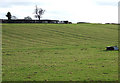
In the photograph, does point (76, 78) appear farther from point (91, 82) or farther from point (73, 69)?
point (73, 69)

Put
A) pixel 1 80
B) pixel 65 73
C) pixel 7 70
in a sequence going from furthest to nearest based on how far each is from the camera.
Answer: pixel 7 70 → pixel 65 73 → pixel 1 80

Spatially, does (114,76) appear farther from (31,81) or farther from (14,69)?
(14,69)

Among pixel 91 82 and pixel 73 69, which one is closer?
pixel 91 82

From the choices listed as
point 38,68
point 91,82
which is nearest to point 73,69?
point 38,68

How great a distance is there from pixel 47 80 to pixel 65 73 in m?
2.55

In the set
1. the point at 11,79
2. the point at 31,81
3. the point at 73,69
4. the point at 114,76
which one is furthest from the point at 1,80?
the point at 114,76

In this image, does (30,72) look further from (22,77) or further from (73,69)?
(73,69)

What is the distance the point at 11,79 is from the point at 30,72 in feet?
8.27

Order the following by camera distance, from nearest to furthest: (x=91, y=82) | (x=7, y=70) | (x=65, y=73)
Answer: (x=91, y=82)
(x=65, y=73)
(x=7, y=70)

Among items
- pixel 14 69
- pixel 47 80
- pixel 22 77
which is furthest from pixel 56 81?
pixel 14 69

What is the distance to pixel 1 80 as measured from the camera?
15109 mm

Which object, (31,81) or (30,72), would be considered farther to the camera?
(30,72)

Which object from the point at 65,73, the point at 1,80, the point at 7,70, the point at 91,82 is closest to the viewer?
the point at 91,82

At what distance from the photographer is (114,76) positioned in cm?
1571
